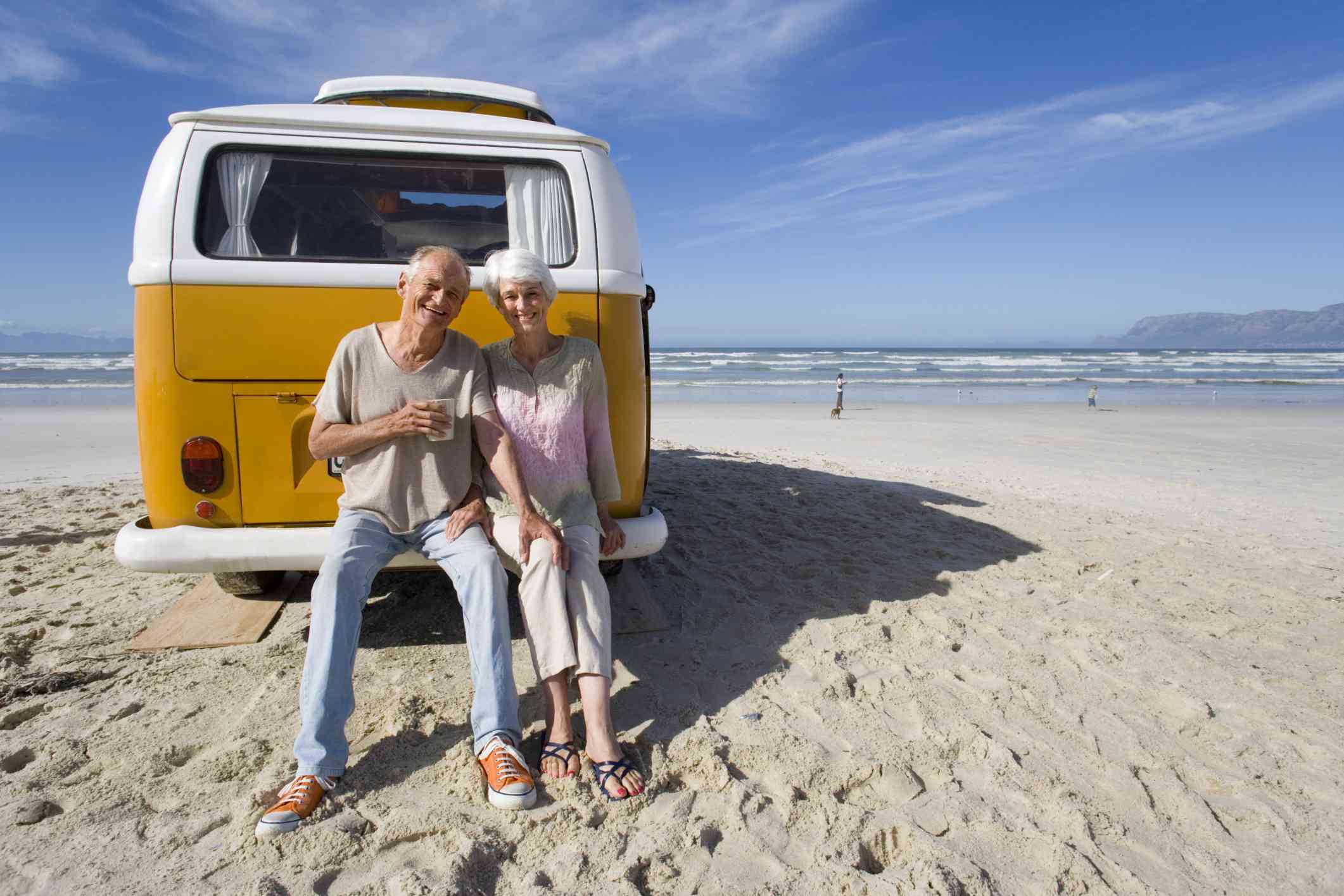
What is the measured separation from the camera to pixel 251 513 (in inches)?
125

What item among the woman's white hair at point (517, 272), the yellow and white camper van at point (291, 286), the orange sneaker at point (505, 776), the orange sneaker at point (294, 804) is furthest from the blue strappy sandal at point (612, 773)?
the woman's white hair at point (517, 272)

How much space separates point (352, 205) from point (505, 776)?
97.4 inches

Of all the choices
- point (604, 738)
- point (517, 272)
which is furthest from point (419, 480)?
point (604, 738)

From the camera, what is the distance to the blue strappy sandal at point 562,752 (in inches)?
106

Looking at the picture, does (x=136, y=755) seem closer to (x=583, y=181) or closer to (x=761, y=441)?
(x=583, y=181)

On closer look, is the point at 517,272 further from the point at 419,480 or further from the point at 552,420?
the point at 419,480

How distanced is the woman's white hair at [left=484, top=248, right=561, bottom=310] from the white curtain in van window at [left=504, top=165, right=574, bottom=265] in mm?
402

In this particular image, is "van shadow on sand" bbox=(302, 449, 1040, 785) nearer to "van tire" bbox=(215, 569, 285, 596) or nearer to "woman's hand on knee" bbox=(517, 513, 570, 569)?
"van tire" bbox=(215, 569, 285, 596)

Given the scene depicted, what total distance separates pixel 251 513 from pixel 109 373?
31331mm

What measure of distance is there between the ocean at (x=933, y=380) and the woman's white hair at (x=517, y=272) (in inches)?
753

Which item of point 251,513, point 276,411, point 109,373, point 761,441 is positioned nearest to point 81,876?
point 251,513

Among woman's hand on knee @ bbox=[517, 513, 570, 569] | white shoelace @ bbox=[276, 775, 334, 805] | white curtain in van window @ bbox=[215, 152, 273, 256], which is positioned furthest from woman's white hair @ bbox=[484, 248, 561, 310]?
white shoelace @ bbox=[276, 775, 334, 805]

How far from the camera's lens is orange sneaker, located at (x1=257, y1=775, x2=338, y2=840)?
231cm

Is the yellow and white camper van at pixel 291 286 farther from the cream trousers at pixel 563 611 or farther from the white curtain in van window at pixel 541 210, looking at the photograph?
the cream trousers at pixel 563 611
